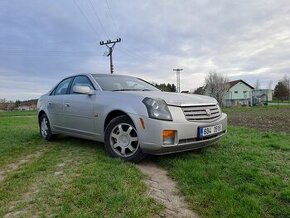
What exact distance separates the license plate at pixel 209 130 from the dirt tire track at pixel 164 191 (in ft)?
2.59

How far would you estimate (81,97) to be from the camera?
17.9 ft

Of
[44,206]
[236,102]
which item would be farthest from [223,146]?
[236,102]

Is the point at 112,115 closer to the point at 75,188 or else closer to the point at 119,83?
the point at 119,83

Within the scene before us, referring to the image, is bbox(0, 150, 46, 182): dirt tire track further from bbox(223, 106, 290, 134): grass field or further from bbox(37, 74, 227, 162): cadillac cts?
bbox(223, 106, 290, 134): grass field

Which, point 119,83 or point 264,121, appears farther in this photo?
point 264,121

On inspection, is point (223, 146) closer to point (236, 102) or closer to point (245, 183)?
point (245, 183)

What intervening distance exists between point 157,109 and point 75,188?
155 centimetres

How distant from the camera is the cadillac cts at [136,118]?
13.4 ft

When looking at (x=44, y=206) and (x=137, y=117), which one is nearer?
(x=44, y=206)

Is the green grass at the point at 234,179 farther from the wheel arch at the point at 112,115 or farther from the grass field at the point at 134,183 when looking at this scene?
the wheel arch at the point at 112,115

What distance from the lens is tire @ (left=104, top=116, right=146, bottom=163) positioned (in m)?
4.35

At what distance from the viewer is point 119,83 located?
552 cm

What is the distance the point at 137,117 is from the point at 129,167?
2.34 ft

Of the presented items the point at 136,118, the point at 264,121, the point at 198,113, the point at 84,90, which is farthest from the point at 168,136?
the point at 264,121
